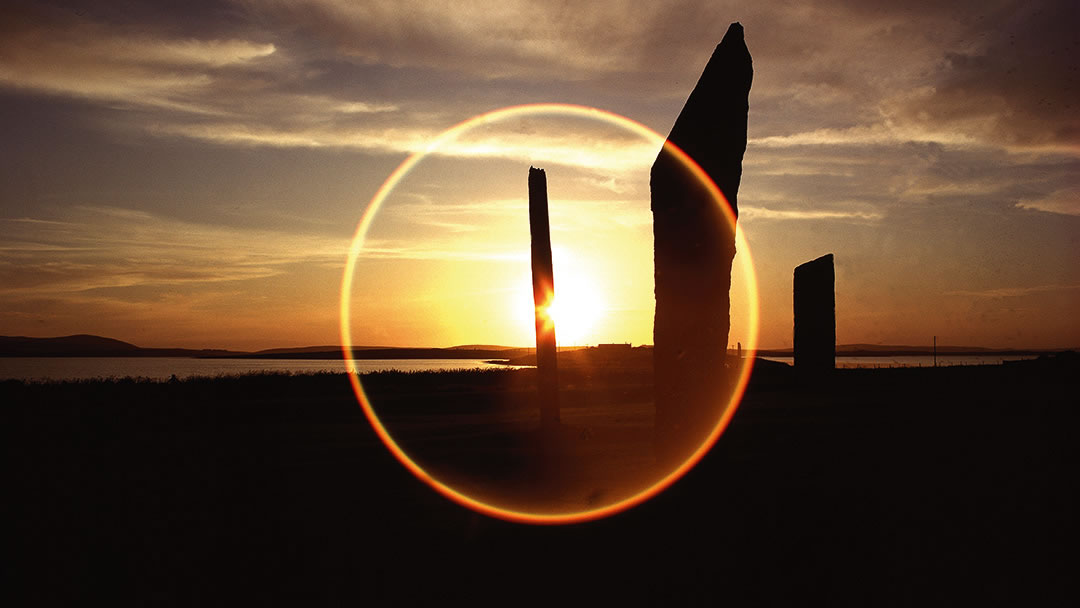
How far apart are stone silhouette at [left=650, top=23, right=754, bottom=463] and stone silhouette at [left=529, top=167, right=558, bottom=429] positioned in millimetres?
5199

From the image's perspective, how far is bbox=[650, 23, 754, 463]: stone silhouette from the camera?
7.47 meters

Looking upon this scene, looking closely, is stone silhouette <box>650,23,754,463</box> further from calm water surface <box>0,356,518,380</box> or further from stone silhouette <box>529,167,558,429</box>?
calm water surface <box>0,356,518,380</box>

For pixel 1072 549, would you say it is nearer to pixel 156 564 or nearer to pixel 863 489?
pixel 863 489

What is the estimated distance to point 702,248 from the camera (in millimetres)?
7430

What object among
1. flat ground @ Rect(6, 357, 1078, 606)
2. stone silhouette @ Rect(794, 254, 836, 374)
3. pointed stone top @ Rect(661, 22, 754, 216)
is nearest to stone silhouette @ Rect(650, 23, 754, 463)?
pointed stone top @ Rect(661, 22, 754, 216)

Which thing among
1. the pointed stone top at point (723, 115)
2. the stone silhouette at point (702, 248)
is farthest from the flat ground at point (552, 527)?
the pointed stone top at point (723, 115)

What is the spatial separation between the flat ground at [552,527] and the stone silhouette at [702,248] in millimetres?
587

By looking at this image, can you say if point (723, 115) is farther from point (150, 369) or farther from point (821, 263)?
point (150, 369)

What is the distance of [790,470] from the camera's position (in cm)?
814

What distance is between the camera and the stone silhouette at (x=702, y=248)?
747cm

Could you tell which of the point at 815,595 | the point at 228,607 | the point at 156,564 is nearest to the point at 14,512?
the point at 156,564

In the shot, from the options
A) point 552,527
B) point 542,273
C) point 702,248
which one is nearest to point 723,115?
point 702,248

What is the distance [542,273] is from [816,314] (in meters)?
7.02

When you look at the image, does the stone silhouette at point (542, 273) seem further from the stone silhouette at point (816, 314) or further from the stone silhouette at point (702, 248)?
the stone silhouette at point (816, 314)
